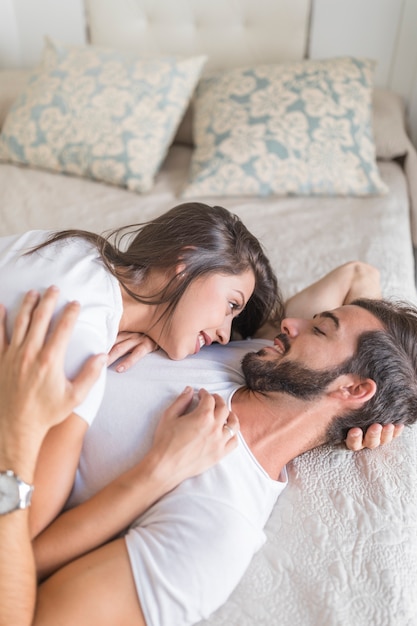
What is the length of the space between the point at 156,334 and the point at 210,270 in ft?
0.61

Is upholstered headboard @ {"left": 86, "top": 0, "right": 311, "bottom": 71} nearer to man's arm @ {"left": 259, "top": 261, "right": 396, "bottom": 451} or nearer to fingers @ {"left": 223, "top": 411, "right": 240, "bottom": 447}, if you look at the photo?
man's arm @ {"left": 259, "top": 261, "right": 396, "bottom": 451}

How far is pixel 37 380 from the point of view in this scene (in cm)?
89

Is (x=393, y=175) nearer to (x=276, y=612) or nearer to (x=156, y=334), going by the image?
(x=156, y=334)

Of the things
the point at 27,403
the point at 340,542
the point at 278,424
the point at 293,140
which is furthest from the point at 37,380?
the point at 293,140

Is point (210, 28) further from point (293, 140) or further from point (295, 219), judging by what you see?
point (295, 219)

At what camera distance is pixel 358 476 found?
3.80 feet

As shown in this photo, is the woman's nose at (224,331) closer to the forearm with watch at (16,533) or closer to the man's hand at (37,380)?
the man's hand at (37,380)

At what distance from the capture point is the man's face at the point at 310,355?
1.16 m

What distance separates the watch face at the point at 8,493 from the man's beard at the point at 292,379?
0.52m

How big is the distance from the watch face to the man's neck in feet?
1.48

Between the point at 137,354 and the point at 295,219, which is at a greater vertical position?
the point at 137,354

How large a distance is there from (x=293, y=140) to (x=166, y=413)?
1508 mm

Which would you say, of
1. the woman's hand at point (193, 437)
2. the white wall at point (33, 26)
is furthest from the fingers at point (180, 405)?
the white wall at point (33, 26)

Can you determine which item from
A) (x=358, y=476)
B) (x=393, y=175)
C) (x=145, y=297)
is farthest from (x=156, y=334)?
(x=393, y=175)
